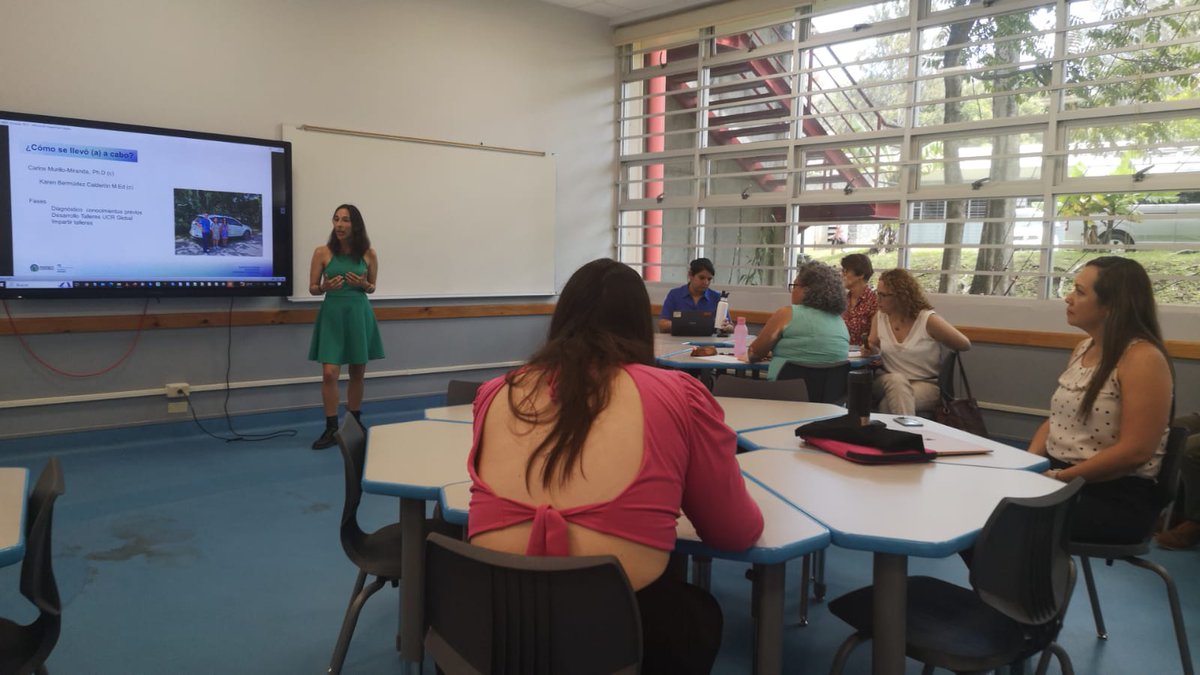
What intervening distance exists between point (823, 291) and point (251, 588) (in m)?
2.86

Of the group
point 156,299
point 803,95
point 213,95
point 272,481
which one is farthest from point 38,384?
point 803,95

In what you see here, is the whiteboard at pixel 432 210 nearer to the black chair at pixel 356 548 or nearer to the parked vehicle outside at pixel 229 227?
the parked vehicle outside at pixel 229 227

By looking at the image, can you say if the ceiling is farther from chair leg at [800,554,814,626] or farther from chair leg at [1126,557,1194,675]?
chair leg at [1126,557,1194,675]

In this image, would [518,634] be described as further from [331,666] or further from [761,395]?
[761,395]

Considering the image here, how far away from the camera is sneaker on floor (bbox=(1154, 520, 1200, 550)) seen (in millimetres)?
3404

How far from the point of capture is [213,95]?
499 centimetres

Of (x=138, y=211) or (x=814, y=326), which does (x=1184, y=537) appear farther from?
(x=138, y=211)

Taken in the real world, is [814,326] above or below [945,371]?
above

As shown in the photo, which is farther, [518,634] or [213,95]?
[213,95]

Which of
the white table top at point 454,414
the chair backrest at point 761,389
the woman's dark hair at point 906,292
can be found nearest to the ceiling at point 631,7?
the woman's dark hair at point 906,292

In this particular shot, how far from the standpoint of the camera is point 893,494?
1835 millimetres

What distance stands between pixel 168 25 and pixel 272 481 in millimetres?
2928

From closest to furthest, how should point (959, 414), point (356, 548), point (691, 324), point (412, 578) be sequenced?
point (412, 578) < point (356, 548) < point (959, 414) < point (691, 324)

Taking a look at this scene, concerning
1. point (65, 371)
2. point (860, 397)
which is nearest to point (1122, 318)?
point (860, 397)
